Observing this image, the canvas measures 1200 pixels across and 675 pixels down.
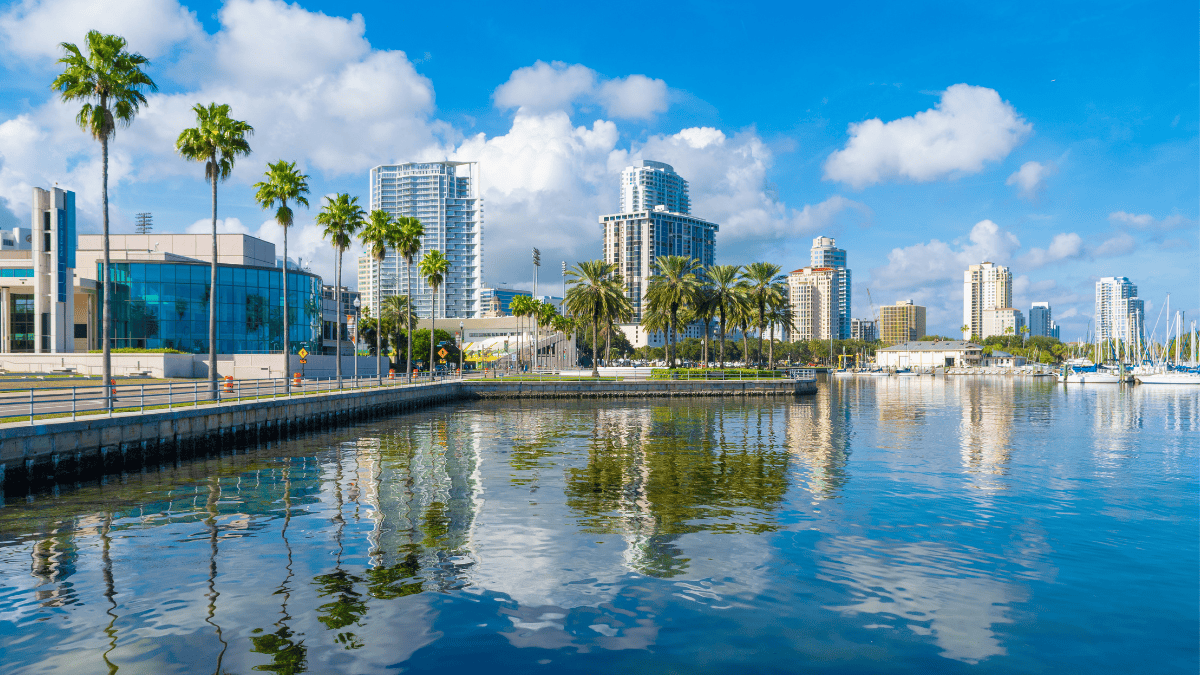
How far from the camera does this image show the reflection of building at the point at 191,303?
73188mm

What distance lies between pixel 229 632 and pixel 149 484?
15198 millimetres

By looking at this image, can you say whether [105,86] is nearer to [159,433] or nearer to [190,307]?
[159,433]

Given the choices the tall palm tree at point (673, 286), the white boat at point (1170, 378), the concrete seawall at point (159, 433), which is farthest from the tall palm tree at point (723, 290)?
the white boat at point (1170, 378)

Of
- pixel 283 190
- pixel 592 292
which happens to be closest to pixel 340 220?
pixel 283 190

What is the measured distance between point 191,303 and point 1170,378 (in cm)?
14121

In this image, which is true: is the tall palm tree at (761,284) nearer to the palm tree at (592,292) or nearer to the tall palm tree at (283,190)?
the palm tree at (592,292)

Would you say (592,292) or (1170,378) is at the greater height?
(592,292)

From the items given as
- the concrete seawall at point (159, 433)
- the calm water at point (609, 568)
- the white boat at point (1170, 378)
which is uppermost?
the concrete seawall at point (159, 433)

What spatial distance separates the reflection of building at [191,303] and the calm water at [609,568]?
54.9 metres

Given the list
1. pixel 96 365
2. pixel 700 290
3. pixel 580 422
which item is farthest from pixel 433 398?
Answer: pixel 700 290

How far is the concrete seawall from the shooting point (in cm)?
2083

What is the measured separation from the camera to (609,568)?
44.5 ft

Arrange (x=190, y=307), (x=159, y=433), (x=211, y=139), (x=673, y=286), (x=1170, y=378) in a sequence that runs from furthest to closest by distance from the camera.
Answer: (x=1170, y=378)
(x=673, y=286)
(x=190, y=307)
(x=211, y=139)
(x=159, y=433)

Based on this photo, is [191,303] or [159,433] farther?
[191,303]
